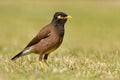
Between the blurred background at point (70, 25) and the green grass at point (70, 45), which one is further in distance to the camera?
the blurred background at point (70, 25)

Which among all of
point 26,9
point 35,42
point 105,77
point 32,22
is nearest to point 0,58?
point 35,42

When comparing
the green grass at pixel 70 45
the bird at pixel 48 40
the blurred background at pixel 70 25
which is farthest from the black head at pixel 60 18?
the blurred background at pixel 70 25

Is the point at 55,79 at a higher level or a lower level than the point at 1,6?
higher

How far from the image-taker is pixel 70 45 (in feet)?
60.1

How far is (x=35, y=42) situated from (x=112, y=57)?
2548 mm

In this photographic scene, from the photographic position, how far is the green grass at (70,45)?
8.80 metres

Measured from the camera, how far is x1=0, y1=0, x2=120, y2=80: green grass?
880 cm

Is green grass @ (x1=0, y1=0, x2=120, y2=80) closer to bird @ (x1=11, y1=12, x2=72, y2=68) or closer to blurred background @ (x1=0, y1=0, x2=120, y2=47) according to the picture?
blurred background @ (x1=0, y1=0, x2=120, y2=47)

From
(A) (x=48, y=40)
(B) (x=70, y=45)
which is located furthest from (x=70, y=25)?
(A) (x=48, y=40)

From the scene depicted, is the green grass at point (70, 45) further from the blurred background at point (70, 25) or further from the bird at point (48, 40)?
the bird at point (48, 40)

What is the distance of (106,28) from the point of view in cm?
2639

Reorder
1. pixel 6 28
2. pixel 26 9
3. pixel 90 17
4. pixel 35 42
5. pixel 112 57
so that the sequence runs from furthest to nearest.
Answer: pixel 26 9 < pixel 90 17 < pixel 6 28 < pixel 112 57 < pixel 35 42

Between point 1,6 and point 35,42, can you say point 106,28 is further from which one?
point 35,42

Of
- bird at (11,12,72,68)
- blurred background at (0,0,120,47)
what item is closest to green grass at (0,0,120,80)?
blurred background at (0,0,120,47)
